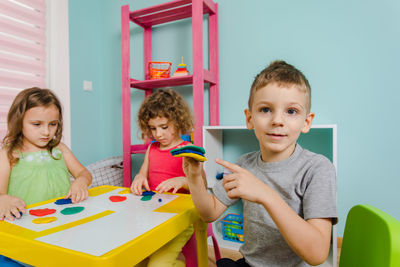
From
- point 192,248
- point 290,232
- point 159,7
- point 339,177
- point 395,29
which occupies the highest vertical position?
point 159,7

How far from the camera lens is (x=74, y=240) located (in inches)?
20.6

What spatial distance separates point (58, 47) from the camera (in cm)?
196

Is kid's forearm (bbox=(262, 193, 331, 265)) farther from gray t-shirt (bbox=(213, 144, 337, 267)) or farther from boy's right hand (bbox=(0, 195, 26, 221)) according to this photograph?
boy's right hand (bbox=(0, 195, 26, 221))

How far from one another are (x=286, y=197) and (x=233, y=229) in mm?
1062

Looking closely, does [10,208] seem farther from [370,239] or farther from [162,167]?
[370,239]

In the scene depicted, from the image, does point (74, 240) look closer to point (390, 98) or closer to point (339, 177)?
point (339, 177)

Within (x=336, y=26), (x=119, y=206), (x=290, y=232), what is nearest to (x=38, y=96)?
(x=119, y=206)

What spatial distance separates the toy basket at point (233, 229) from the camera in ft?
5.35

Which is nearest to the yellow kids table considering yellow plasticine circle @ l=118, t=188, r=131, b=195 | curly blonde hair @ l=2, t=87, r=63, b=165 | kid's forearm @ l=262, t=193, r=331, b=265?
yellow plasticine circle @ l=118, t=188, r=131, b=195

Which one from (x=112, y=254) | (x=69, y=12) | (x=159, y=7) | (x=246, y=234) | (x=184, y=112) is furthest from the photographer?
(x=69, y=12)

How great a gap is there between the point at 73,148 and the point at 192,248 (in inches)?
57.6

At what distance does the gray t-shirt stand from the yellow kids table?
159 mm

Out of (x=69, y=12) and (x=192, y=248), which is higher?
(x=69, y=12)

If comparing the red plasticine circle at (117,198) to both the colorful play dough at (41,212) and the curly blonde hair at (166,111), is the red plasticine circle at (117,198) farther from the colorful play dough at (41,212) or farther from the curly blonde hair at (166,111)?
the curly blonde hair at (166,111)
